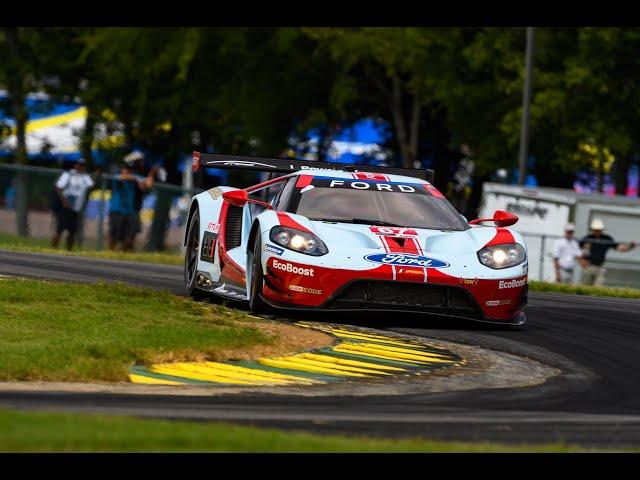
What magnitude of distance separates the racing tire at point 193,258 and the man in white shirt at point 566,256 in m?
10.5

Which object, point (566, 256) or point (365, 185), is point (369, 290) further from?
point (566, 256)

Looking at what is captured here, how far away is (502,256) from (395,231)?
2.90ft

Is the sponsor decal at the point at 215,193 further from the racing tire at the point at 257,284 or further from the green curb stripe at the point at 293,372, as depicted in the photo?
the green curb stripe at the point at 293,372

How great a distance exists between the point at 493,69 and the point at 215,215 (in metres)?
23.8

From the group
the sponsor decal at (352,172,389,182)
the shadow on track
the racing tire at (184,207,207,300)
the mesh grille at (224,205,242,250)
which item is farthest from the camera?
the racing tire at (184,207,207,300)

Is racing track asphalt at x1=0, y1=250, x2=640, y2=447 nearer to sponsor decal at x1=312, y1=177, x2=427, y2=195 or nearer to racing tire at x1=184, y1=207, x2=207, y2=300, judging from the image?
sponsor decal at x1=312, y1=177, x2=427, y2=195

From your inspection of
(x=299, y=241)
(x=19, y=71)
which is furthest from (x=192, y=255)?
(x=19, y=71)

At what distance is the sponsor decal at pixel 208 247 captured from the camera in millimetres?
14281

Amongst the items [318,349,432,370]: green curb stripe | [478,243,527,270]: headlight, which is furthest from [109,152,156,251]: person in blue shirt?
[318,349,432,370]: green curb stripe

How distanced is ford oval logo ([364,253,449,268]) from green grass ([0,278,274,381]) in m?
1.18

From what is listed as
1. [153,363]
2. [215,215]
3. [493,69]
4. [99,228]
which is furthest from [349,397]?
[493,69]

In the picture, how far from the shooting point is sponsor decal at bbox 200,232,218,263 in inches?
562

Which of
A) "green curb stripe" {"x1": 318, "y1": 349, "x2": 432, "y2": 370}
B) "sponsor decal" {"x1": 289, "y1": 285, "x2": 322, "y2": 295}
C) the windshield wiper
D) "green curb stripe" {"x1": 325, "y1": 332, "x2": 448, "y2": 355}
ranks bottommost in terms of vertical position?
"green curb stripe" {"x1": 318, "y1": 349, "x2": 432, "y2": 370}

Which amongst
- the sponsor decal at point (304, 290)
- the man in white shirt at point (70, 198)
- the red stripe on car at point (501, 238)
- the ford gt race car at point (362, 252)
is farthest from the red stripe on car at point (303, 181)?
the man in white shirt at point (70, 198)
